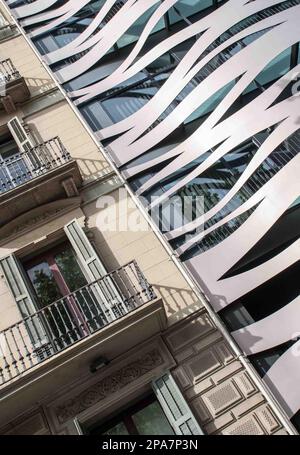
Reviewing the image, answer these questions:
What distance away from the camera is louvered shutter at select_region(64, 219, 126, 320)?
7.30 m

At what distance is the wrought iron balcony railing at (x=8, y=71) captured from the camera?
1088 centimetres

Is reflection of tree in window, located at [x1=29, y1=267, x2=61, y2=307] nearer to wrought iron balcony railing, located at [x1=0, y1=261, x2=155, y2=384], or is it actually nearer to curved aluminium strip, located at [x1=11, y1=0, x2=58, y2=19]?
wrought iron balcony railing, located at [x1=0, y1=261, x2=155, y2=384]

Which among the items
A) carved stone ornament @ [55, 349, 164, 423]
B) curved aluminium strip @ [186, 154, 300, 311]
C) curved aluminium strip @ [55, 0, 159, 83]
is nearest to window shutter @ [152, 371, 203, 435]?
carved stone ornament @ [55, 349, 164, 423]

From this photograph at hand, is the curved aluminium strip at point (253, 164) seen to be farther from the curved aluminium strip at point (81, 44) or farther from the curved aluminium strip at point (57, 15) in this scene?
the curved aluminium strip at point (57, 15)

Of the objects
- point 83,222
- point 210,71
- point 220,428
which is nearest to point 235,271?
point 220,428

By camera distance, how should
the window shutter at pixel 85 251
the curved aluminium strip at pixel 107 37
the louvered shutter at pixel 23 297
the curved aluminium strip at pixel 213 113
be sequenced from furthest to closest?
1. the curved aluminium strip at pixel 107 37
2. the curved aluminium strip at pixel 213 113
3. the window shutter at pixel 85 251
4. the louvered shutter at pixel 23 297

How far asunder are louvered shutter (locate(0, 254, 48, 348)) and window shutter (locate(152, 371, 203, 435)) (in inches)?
74.9

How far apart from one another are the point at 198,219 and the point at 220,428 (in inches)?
137

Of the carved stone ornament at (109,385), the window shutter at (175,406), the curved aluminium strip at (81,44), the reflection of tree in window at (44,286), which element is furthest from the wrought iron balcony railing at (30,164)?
the window shutter at (175,406)

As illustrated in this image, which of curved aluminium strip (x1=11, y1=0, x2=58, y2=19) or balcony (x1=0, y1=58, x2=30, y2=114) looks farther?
curved aluminium strip (x1=11, y1=0, x2=58, y2=19)

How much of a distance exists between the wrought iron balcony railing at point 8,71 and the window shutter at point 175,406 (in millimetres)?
7759

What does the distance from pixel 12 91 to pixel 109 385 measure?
23.5 ft

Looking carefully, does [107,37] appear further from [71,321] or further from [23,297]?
[71,321]

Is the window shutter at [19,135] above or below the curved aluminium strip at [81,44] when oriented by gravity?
below
